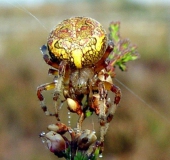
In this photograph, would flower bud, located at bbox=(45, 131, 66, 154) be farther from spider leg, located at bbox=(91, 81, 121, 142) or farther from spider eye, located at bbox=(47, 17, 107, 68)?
spider eye, located at bbox=(47, 17, 107, 68)

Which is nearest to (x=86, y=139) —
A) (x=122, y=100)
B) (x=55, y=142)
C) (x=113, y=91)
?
(x=55, y=142)

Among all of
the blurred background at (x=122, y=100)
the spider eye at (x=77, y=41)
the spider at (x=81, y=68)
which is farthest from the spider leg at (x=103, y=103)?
the blurred background at (x=122, y=100)

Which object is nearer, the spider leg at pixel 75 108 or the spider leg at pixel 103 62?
the spider leg at pixel 75 108

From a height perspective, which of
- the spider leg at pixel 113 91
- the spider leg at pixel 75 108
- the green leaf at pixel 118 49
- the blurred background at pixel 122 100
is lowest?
the spider leg at pixel 75 108

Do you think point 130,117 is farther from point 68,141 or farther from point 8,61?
point 68,141

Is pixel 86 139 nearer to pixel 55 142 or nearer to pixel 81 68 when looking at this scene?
pixel 55 142

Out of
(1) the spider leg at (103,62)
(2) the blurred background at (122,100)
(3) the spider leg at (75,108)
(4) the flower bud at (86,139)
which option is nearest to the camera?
(4) the flower bud at (86,139)

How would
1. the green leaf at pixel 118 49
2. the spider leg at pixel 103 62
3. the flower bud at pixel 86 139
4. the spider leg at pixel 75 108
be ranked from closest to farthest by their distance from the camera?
the flower bud at pixel 86 139 < the spider leg at pixel 75 108 < the spider leg at pixel 103 62 < the green leaf at pixel 118 49

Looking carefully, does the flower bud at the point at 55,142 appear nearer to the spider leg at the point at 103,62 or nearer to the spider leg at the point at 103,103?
the spider leg at the point at 103,103
